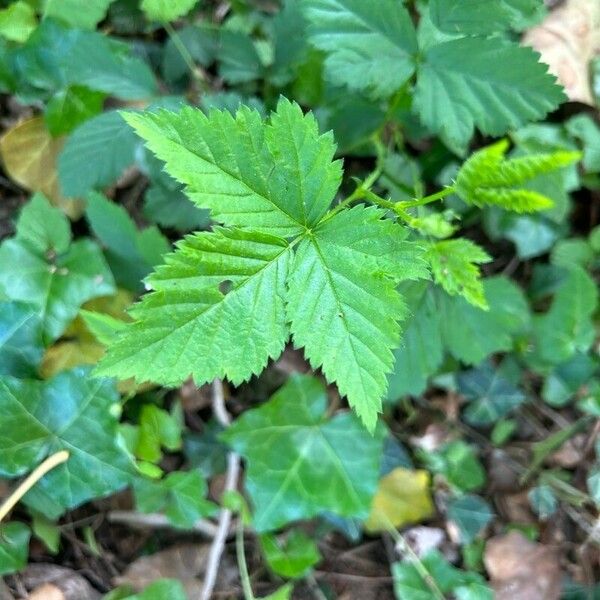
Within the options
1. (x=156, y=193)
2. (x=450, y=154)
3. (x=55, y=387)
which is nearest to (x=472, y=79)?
(x=450, y=154)

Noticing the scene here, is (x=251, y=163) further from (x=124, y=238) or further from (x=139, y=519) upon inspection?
(x=139, y=519)

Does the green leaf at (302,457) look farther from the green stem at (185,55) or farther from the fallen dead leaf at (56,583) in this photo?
the green stem at (185,55)

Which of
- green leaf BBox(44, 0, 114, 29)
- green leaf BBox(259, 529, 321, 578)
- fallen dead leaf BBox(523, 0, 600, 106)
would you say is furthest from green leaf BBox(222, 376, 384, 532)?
fallen dead leaf BBox(523, 0, 600, 106)

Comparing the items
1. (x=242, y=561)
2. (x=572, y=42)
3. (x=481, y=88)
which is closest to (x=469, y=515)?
(x=242, y=561)

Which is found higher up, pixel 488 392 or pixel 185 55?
pixel 185 55

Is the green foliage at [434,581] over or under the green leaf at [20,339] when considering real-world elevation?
under

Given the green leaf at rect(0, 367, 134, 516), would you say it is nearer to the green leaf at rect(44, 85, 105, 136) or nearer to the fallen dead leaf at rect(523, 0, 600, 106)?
the green leaf at rect(44, 85, 105, 136)

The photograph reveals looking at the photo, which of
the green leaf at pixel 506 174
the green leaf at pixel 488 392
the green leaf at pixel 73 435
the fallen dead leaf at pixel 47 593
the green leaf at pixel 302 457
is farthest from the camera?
the green leaf at pixel 488 392

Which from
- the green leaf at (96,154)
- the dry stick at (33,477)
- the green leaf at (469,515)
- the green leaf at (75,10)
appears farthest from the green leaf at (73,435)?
the green leaf at (469,515)
